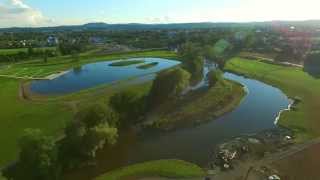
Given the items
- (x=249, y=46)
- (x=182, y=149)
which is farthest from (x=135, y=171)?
(x=249, y=46)

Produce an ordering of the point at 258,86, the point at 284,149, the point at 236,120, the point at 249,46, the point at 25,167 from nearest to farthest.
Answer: the point at 25,167, the point at 284,149, the point at 236,120, the point at 258,86, the point at 249,46

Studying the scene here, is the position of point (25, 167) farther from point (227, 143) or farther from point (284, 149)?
point (284, 149)

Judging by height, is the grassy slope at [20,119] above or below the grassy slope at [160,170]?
above

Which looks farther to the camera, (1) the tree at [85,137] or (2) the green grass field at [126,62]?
(2) the green grass field at [126,62]

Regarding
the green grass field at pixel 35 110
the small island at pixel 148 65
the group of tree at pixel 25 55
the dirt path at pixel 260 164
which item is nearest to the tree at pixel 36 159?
the green grass field at pixel 35 110

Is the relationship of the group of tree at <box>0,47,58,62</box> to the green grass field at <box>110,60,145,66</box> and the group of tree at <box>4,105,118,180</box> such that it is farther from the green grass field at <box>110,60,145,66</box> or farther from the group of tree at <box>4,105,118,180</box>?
the group of tree at <box>4,105,118,180</box>

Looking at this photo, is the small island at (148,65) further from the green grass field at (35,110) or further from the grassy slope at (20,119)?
the grassy slope at (20,119)
